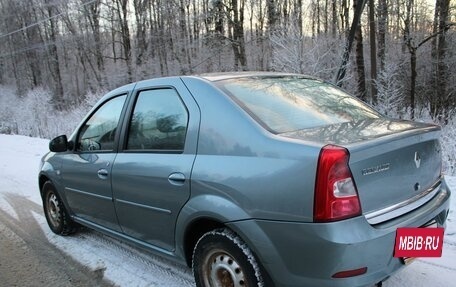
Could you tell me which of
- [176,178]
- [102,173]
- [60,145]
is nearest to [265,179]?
[176,178]

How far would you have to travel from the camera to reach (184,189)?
2.96 meters

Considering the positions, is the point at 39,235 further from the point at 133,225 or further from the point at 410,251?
the point at 410,251

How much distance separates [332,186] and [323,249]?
335 mm

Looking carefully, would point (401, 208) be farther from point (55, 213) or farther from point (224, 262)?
point (55, 213)

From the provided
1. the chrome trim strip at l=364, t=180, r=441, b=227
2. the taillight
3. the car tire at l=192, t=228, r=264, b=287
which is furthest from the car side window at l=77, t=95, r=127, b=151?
the chrome trim strip at l=364, t=180, r=441, b=227

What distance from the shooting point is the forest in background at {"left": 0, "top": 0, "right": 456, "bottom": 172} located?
20.0 metres

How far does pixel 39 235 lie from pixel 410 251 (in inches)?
168

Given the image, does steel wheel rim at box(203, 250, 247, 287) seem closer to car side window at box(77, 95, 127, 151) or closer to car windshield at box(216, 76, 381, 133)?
car windshield at box(216, 76, 381, 133)

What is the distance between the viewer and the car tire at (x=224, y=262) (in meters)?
2.65

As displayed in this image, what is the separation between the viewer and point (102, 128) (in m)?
4.13

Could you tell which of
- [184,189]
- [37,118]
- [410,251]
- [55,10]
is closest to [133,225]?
[184,189]

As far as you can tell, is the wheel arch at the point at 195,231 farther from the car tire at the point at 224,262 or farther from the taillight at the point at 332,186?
the taillight at the point at 332,186

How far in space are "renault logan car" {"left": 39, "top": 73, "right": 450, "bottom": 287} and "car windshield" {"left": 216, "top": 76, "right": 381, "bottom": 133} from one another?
0.05 ft

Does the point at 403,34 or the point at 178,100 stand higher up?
the point at 403,34
